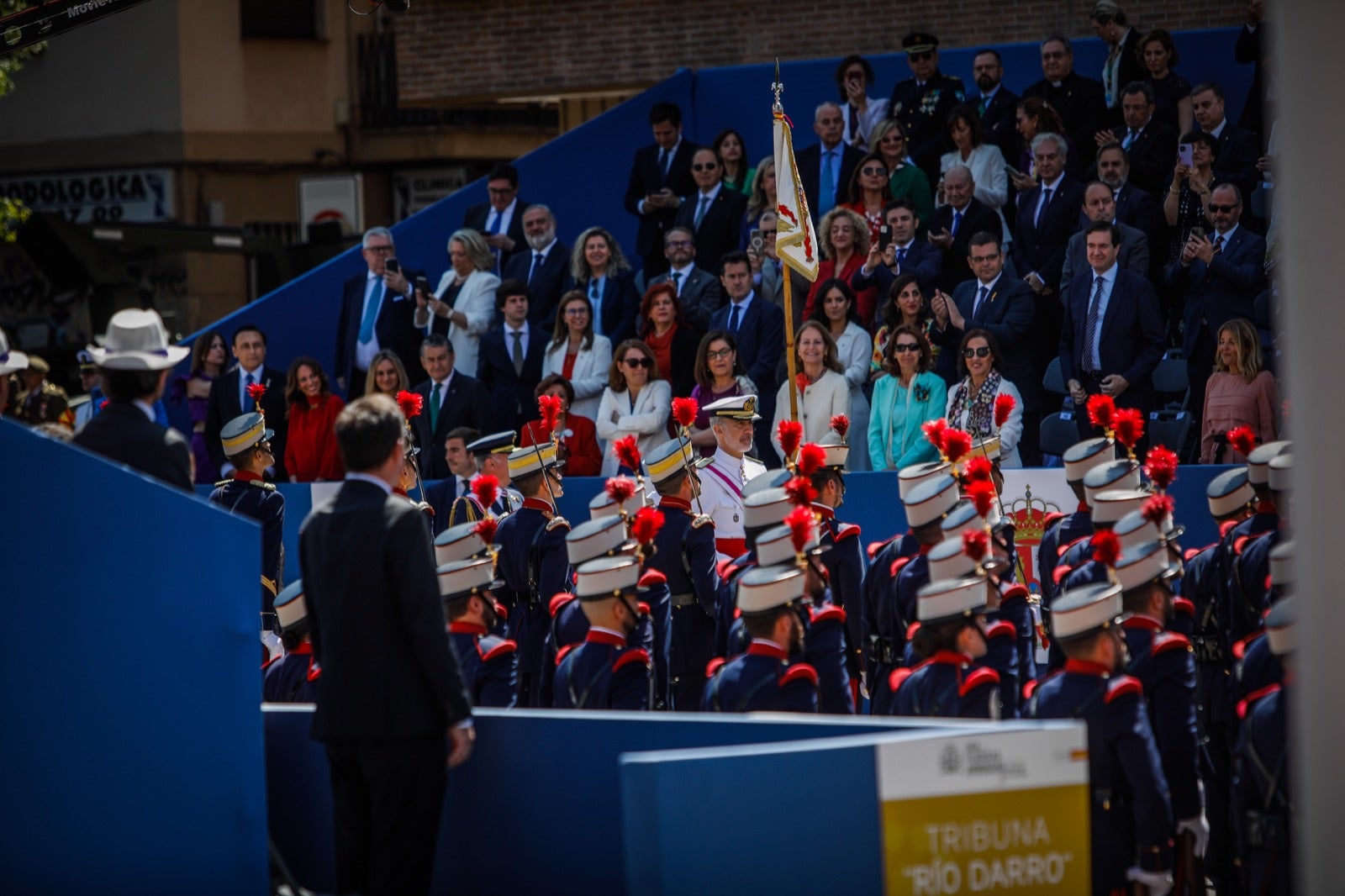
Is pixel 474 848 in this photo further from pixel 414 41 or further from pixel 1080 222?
pixel 414 41

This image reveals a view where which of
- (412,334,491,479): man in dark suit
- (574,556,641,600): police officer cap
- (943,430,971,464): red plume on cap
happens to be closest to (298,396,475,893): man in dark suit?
(574,556,641,600): police officer cap

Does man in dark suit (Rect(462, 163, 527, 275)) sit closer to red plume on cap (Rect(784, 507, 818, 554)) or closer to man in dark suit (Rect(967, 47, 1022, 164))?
man in dark suit (Rect(967, 47, 1022, 164))

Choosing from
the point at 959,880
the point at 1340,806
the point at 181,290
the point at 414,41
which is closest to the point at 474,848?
the point at 959,880

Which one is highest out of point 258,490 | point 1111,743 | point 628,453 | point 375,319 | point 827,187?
point 827,187

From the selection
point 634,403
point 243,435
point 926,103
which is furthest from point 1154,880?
point 926,103

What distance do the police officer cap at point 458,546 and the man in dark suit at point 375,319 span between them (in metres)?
6.14

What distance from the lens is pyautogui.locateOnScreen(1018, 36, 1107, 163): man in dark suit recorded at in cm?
1302

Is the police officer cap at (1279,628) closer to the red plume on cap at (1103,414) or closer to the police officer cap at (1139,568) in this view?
the police officer cap at (1139,568)

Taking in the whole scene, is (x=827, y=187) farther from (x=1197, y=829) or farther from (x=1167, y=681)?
(x=1197, y=829)

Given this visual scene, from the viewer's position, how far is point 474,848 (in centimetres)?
564

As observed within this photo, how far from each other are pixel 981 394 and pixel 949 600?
16.1 ft

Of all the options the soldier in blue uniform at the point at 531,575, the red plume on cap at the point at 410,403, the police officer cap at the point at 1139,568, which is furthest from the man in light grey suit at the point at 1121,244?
the police officer cap at the point at 1139,568

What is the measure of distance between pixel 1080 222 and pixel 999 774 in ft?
25.9

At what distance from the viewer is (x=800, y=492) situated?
746 cm
